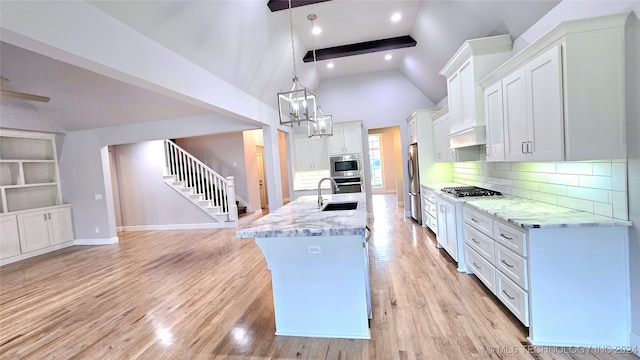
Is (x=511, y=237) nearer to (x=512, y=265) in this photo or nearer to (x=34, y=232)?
(x=512, y=265)

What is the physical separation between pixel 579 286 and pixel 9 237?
25.8ft

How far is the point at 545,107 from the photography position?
2.06 meters

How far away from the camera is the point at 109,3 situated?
2168 millimetres

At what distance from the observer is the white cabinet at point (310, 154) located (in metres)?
6.86

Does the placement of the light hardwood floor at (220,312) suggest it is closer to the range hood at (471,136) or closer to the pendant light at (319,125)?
the range hood at (471,136)

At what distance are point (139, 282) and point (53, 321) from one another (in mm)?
944

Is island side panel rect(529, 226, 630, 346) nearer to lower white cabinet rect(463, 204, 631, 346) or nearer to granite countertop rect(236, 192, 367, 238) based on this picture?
lower white cabinet rect(463, 204, 631, 346)

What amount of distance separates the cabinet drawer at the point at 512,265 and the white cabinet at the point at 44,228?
747 centimetres

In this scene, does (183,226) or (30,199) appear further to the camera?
(183,226)

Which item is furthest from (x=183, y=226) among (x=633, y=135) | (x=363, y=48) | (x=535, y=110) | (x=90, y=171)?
(x=633, y=135)

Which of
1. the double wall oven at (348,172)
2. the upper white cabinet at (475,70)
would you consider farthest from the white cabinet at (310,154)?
the upper white cabinet at (475,70)

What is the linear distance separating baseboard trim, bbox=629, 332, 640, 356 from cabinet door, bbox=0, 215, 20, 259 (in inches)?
319

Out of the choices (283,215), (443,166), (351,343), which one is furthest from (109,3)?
(443,166)

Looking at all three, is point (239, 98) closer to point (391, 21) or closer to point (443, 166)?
point (391, 21)
